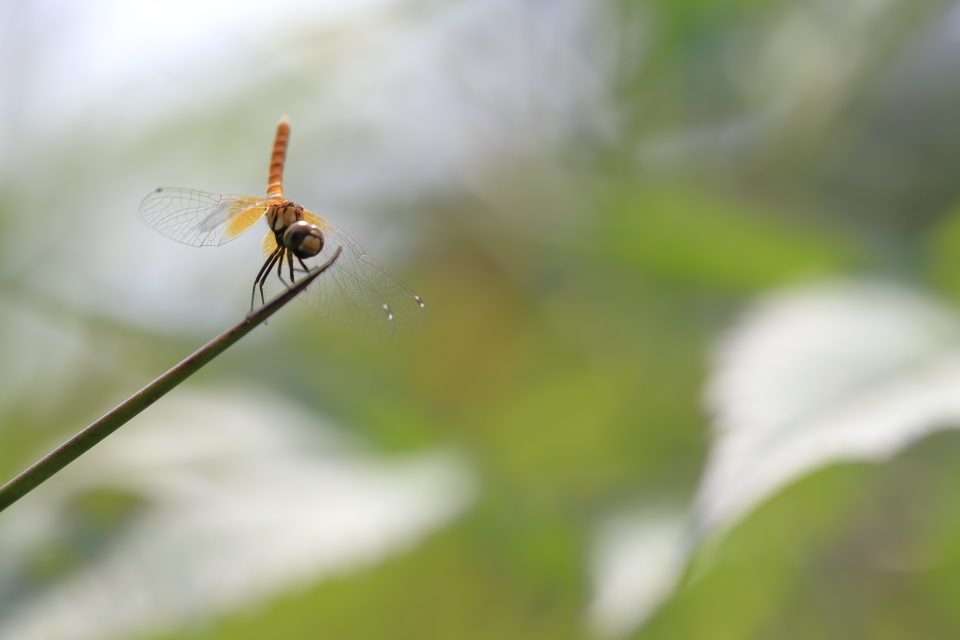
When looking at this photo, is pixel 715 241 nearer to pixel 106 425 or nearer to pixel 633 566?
pixel 633 566

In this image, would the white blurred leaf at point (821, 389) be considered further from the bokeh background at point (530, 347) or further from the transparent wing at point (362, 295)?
the transparent wing at point (362, 295)

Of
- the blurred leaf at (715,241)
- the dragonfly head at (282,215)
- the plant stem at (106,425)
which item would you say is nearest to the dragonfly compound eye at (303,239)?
the dragonfly head at (282,215)

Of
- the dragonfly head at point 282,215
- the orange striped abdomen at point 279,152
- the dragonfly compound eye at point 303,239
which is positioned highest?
the orange striped abdomen at point 279,152

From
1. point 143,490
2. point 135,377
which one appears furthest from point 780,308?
point 135,377

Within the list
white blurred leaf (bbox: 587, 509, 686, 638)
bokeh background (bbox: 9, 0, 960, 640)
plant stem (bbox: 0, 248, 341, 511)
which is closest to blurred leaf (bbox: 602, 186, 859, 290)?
bokeh background (bbox: 9, 0, 960, 640)

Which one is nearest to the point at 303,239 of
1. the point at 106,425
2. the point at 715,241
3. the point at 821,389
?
the point at 106,425

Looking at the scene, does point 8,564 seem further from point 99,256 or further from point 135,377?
point 99,256

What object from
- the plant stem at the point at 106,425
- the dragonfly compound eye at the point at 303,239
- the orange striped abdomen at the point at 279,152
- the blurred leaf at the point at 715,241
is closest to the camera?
the plant stem at the point at 106,425
